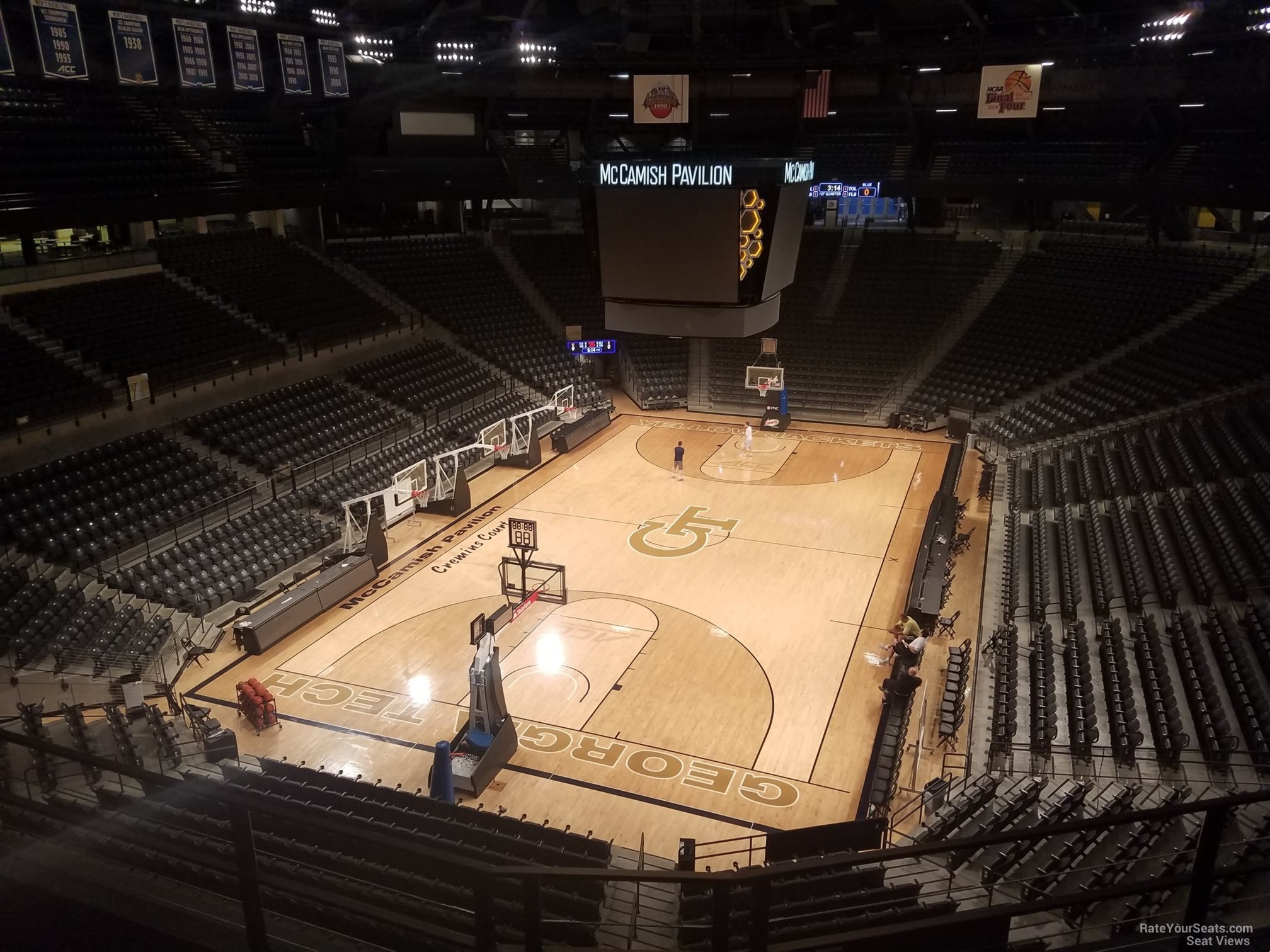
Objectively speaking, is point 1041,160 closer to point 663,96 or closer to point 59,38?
point 663,96

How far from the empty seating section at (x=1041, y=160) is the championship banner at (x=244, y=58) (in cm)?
2147

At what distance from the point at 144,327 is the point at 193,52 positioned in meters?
6.15

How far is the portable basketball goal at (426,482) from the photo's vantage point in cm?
1812

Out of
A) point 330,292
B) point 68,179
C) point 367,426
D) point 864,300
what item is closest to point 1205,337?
point 864,300

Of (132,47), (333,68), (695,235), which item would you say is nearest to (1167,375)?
(695,235)

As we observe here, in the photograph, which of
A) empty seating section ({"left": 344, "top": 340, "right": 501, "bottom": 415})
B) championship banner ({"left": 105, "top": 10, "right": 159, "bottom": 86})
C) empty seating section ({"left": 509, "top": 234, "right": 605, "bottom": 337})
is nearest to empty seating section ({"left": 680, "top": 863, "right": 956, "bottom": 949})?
empty seating section ({"left": 344, "top": 340, "right": 501, "bottom": 415})

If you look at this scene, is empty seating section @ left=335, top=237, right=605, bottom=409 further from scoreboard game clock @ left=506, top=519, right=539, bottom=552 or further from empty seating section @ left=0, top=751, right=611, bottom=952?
empty seating section @ left=0, top=751, right=611, bottom=952

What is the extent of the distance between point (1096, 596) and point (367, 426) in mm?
16714

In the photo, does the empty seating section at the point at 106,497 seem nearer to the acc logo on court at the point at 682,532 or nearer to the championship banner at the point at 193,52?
the championship banner at the point at 193,52

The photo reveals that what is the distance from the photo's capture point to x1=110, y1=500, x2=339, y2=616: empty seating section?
15086 millimetres

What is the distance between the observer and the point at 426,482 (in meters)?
20.6

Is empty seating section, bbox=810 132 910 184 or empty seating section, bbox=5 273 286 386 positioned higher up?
empty seating section, bbox=810 132 910 184

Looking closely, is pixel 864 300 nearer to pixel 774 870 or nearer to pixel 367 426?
pixel 367 426

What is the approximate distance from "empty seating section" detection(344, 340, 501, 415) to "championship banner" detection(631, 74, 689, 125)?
361 inches
